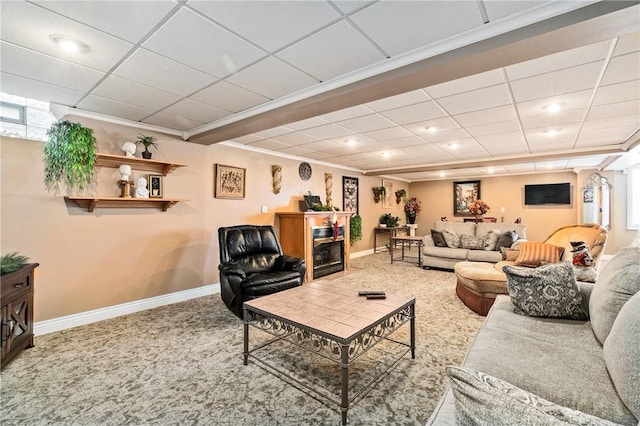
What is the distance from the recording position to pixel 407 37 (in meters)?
1.91

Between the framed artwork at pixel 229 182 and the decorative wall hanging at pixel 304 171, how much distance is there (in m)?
1.43

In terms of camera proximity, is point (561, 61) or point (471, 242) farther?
point (471, 242)

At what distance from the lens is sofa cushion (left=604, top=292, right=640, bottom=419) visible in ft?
3.28

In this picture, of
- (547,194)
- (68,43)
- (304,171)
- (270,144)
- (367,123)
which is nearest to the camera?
(68,43)

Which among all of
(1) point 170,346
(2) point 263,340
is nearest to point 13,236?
(1) point 170,346

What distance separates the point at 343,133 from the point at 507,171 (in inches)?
240

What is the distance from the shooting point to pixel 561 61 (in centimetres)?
220

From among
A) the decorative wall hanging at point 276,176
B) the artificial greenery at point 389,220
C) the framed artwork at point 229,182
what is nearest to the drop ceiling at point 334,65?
the framed artwork at point 229,182

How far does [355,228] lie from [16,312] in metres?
5.70

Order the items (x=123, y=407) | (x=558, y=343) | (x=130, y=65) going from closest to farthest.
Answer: (x=558, y=343)
(x=123, y=407)
(x=130, y=65)

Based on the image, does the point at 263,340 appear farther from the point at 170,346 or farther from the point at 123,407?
the point at 123,407

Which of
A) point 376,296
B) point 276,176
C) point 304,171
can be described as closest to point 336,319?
point 376,296

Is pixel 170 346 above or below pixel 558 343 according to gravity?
below

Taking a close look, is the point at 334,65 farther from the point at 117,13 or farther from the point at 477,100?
the point at 477,100
